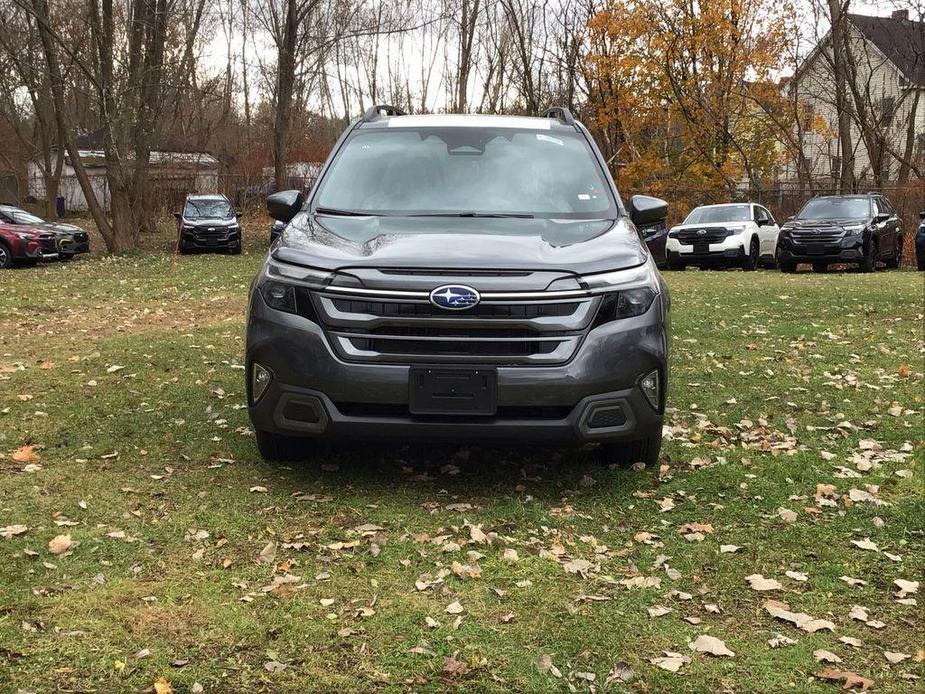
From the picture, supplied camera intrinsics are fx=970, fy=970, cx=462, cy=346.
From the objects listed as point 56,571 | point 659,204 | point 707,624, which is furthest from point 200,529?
point 659,204

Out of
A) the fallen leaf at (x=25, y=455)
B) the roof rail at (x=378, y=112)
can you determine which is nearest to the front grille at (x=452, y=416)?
the fallen leaf at (x=25, y=455)

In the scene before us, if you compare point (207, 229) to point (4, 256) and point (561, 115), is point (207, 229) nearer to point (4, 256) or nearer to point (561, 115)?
point (4, 256)

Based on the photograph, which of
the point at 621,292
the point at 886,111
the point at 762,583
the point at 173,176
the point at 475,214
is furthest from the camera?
the point at 173,176

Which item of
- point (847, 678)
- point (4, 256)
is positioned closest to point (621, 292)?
point (847, 678)

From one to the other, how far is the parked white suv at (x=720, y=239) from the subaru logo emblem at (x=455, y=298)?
1715cm

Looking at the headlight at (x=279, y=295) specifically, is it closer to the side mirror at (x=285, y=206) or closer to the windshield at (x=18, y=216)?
the side mirror at (x=285, y=206)

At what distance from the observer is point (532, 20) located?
36.3 metres

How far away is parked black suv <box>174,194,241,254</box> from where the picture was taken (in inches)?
1004

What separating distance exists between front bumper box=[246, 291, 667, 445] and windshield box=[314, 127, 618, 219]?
1049mm

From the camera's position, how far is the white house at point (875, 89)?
29016mm

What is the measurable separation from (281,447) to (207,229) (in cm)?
2171

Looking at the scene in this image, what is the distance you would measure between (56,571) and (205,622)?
0.79 m

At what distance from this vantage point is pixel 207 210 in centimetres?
2650

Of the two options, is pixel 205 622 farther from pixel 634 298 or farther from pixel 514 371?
pixel 634 298
